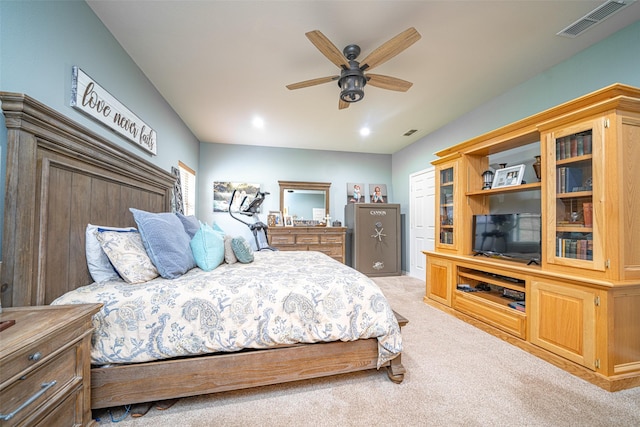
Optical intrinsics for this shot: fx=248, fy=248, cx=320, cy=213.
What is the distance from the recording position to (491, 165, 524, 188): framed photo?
2564 millimetres

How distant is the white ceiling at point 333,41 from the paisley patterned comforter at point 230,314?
1.95 meters

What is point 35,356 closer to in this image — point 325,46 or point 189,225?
point 189,225

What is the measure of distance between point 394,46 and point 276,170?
368 cm

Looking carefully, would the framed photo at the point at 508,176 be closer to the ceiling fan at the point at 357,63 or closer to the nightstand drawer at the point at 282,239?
the ceiling fan at the point at 357,63

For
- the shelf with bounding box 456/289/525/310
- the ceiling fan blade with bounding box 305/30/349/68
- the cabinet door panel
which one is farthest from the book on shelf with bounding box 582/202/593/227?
the ceiling fan blade with bounding box 305/30/349/68

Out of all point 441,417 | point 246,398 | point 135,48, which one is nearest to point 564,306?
point 441,417

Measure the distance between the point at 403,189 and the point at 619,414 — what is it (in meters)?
4.31

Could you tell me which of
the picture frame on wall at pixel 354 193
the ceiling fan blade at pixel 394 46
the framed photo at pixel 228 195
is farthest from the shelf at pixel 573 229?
the framed photo at pixel 228 195

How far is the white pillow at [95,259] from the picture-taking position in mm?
1636

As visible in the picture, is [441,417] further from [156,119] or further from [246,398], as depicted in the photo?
[156,119]

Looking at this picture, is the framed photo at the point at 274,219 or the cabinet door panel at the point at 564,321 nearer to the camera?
the cabinet door panel at the point at 564,321

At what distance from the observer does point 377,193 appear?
5680mm

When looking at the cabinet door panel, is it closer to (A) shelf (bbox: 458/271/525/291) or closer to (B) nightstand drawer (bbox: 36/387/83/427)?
(A) shelf (bbox: 458/271/525/291)

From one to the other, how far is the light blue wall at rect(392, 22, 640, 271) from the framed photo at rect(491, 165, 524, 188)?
12.9 inches
